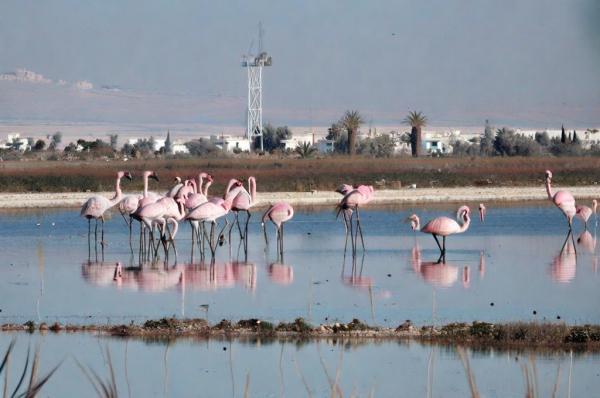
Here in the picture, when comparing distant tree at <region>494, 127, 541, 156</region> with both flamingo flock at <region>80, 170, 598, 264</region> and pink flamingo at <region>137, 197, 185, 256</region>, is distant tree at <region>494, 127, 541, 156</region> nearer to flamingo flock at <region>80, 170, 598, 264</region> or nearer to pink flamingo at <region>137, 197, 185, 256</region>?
flamingo flock at <region>80, 170, 598, 264</region>

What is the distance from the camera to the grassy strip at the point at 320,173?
43.7 m

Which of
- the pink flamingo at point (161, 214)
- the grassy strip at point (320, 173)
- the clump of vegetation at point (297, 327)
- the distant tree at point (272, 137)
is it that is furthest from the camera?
the distant tree at point (272, 137)

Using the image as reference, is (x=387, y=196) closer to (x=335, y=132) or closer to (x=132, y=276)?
(x=132, y=276)

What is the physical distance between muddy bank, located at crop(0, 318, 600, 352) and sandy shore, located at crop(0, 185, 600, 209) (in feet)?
74.6

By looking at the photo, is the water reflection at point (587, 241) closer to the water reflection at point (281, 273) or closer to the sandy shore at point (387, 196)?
the water reflection at point (281, 273)

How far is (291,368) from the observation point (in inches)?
483

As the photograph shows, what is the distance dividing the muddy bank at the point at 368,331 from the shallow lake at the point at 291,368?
0.89 ft

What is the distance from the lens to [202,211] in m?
22.2

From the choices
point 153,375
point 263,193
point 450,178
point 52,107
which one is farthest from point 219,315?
point 52,107

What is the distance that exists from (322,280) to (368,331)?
5.25 metres

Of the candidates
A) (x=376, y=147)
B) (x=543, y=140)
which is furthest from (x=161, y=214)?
(x=543, y=140)

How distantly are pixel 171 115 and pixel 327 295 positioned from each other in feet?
523

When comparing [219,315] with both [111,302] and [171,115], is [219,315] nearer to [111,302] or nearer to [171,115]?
[111,302]

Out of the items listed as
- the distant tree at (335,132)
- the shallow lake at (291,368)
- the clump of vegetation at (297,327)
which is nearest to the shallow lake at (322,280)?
the clump of vegetation at (297,327)
